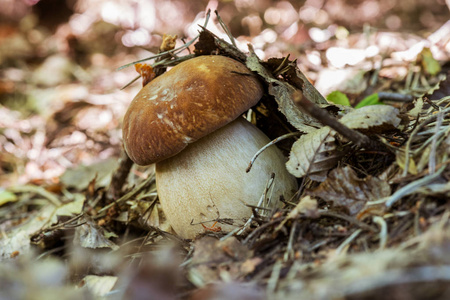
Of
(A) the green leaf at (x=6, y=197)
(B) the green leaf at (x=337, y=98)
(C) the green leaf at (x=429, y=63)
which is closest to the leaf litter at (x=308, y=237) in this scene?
(B) the green leaf at (x=337, y=98)

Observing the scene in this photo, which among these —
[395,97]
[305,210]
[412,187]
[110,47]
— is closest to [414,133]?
[412,187]

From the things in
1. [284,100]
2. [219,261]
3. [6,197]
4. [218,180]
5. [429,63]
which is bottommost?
[429,63]

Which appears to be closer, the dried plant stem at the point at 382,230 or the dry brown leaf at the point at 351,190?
the dried plant stem at the point at 382,230

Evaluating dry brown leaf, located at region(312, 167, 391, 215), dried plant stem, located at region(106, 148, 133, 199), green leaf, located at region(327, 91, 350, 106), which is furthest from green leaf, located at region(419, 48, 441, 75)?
dried plant stem, located at region(106, 148, 133, 199)

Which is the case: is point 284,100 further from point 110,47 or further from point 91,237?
point 110,47

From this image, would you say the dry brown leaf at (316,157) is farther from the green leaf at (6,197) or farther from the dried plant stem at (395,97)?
the green leaf at (6,197)

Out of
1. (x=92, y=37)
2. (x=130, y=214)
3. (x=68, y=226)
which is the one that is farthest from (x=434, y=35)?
(x=92, y=37)
